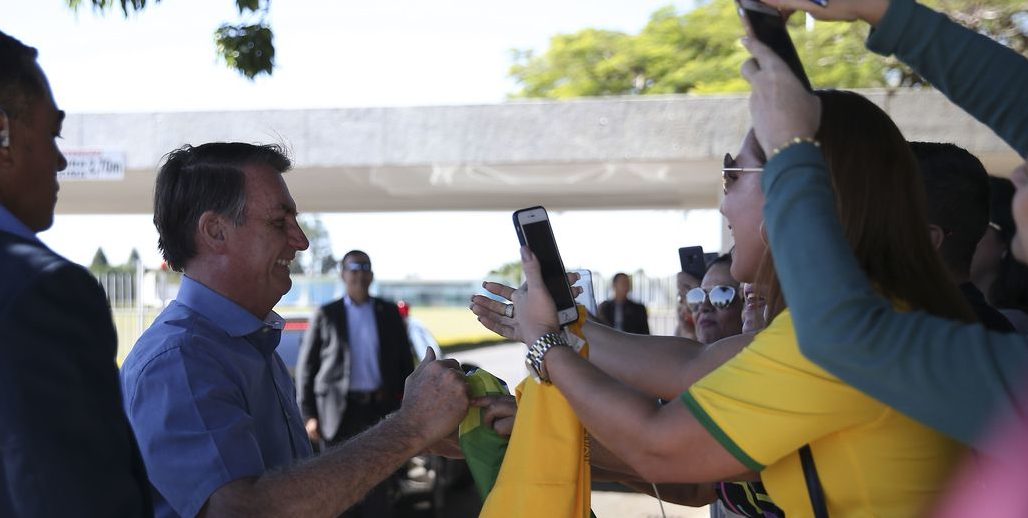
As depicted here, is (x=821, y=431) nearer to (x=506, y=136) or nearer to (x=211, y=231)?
(x=211, y=231)

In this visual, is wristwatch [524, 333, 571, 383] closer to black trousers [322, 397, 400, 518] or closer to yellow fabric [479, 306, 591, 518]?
yellow fabric [479, 306, 591, 518]

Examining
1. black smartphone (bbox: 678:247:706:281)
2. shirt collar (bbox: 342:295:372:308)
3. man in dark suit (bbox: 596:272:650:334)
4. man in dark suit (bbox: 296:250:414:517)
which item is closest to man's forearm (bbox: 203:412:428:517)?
black smartphone (bbox: 678:247:706:281)

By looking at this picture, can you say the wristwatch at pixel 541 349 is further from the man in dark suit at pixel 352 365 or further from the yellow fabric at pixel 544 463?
the man in dark suit at pixel 352 365

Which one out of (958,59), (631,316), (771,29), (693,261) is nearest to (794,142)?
(771,29)

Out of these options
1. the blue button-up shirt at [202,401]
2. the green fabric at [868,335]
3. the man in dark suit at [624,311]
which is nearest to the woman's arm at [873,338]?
the green fabric at [868,335]

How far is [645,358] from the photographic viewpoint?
2635mm

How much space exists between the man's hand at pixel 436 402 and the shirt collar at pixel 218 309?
50 centimetres

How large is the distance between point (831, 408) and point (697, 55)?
26.0m

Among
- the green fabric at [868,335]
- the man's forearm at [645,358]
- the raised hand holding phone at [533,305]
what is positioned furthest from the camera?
the man's forearm at [645,358]

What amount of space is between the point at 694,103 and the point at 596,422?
35.4 feet

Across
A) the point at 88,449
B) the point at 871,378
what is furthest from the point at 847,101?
the point at 88,449

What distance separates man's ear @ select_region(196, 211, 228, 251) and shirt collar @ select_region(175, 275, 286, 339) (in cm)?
11

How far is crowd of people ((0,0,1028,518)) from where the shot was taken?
4.80ft

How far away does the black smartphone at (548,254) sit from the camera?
220cm
